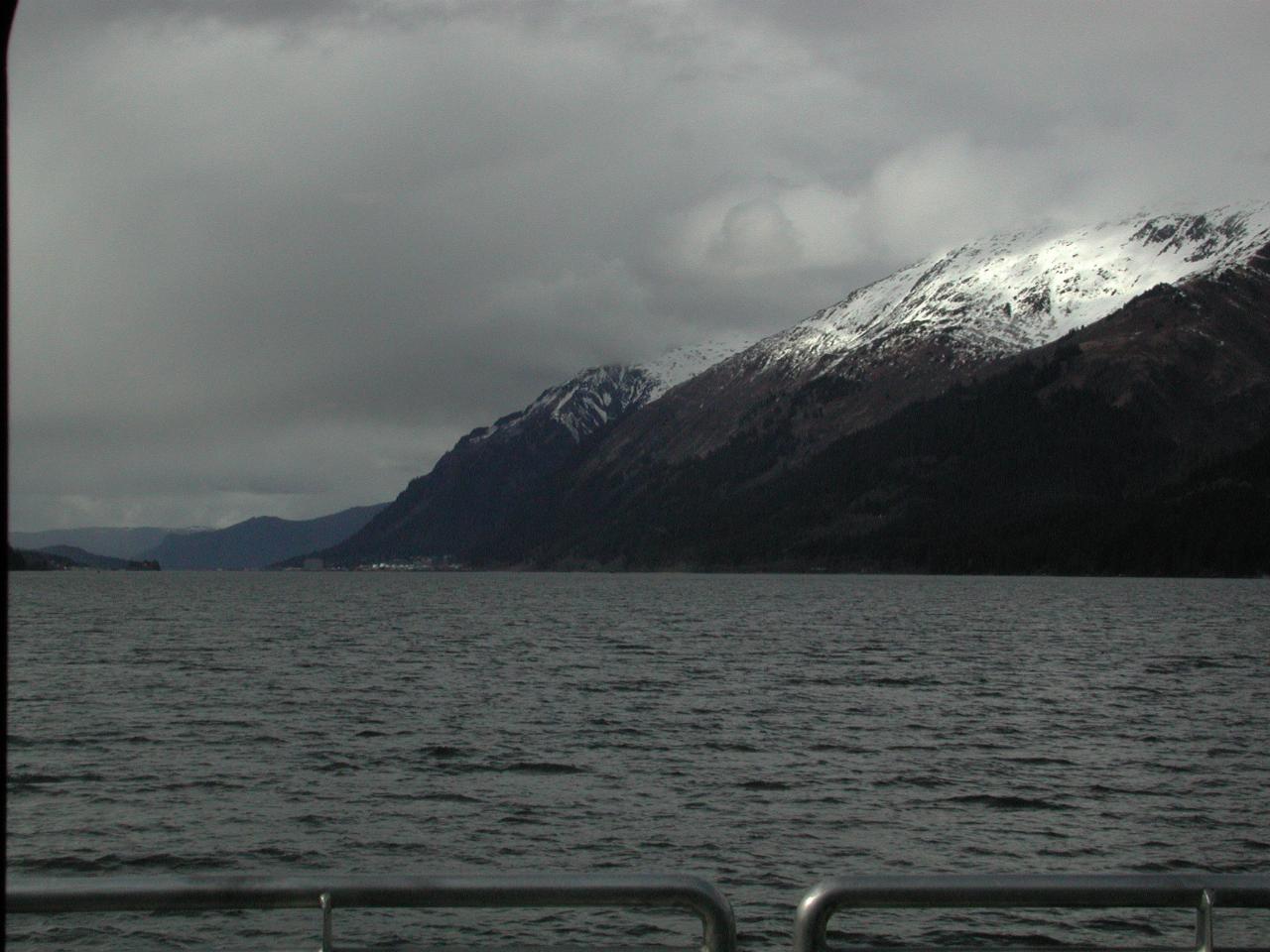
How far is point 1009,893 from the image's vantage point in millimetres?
6301

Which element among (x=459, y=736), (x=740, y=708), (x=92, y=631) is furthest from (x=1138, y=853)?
(x=92, y=631)

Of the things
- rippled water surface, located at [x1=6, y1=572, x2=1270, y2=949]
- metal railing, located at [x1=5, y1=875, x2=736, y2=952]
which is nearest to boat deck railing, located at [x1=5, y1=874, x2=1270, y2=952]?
metal railing, located at [x1=5, y1=875, x2=736, y2=952]

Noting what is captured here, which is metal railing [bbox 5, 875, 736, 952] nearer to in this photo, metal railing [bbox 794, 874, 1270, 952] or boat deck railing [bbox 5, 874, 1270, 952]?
boat deck railing [bbox 5, 874, 1270, 952]

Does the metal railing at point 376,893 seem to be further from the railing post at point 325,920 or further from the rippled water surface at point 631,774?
the rippled water surface at point 631,774

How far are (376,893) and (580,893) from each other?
902 mm

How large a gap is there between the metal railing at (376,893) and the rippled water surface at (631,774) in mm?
18236

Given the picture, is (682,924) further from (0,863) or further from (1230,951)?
(0,863)

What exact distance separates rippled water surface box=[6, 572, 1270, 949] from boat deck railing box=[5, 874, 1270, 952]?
18041 millimetres

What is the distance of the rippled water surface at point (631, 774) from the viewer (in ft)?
92.5

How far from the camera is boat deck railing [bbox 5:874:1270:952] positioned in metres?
6.12

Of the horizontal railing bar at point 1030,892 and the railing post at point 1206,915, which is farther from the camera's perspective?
the railing post at point 1206,915

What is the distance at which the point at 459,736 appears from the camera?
50781 mm

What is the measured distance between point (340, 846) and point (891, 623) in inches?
4488

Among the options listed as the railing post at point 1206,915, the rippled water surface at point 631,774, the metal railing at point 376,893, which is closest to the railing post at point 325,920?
the metal railing at point 376,893
